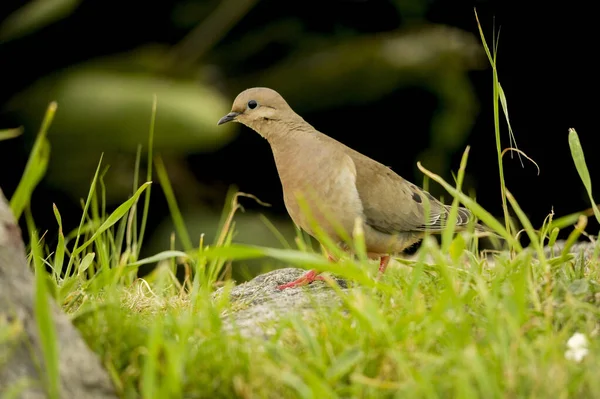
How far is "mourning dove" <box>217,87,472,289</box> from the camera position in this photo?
3100 mm

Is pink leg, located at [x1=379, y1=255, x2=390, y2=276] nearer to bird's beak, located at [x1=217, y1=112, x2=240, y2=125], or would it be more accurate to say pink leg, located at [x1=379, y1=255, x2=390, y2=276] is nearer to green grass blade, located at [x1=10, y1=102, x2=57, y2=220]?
bird's beak, located at [x1=217, y1=112, x2=240, y2=125]

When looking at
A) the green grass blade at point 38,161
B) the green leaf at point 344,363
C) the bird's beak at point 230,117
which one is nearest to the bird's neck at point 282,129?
the bird's beak at point 230,117

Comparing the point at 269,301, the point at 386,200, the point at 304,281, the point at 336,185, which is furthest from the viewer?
the point at 386,200

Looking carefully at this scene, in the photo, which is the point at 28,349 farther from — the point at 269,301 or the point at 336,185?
the point at 336,185

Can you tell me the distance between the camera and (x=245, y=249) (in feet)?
5.95

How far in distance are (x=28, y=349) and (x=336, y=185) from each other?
5.35ft

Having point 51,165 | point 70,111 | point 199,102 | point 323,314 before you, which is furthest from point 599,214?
point 51,165

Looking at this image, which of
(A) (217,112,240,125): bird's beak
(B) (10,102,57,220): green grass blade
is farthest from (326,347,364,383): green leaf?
(A) (217,112,240,125): bird's beak

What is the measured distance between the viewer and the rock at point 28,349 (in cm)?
158

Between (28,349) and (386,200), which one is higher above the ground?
(28,349)

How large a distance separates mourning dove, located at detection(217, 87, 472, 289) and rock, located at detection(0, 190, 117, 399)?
1.34 metres

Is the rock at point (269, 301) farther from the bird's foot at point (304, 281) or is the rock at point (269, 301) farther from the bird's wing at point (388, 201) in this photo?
the bird's wing at point (388, 201)

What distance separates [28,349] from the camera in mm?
1649

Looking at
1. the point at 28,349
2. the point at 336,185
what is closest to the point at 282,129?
the point at 336,185
